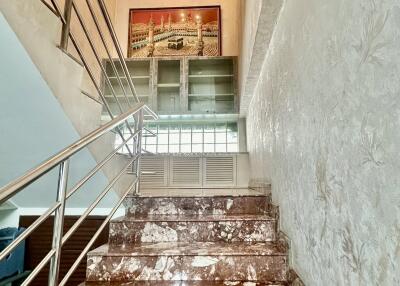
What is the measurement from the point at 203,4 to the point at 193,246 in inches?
160

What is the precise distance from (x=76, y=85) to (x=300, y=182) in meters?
1.25

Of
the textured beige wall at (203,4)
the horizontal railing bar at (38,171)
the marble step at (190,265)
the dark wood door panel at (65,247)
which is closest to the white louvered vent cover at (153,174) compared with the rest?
the dark wood door panel at (65,247)

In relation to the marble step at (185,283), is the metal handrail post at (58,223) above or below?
above

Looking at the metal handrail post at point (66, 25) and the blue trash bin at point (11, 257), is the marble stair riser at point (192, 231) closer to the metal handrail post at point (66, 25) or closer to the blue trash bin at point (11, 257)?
the metal handrail post at point (66, 25)

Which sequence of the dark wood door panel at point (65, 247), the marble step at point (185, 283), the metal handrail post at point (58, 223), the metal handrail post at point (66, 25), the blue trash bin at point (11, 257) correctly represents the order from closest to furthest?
the metal handrail post at point (58, 223)
the marble step at point (185, 283)
the metal handrail post at point (66, 25)
the blue trash bin at point (11, 257)
the dark wood door panel at point (65, 247)

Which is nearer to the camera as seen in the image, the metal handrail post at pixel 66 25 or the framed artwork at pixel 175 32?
the metal handrail post at pixel 66 25

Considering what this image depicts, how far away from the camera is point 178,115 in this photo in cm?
396

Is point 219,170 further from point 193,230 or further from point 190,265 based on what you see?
point 190,265

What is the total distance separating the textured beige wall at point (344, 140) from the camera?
0.55 meters

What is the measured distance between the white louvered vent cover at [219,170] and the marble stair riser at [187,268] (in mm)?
2245

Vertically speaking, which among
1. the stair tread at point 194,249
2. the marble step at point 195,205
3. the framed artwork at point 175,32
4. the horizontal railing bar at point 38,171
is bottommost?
the stair tread at point 194,249

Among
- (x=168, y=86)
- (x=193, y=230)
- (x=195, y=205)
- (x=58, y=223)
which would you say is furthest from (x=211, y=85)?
(x=58, y=223)

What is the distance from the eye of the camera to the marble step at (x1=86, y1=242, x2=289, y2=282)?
4.26 feet

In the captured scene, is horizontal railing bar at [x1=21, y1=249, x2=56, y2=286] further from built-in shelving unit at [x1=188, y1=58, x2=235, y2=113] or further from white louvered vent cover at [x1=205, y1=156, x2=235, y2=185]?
built-in shelving unit at [x1=188, y1=58, x2=235, y2=113]
